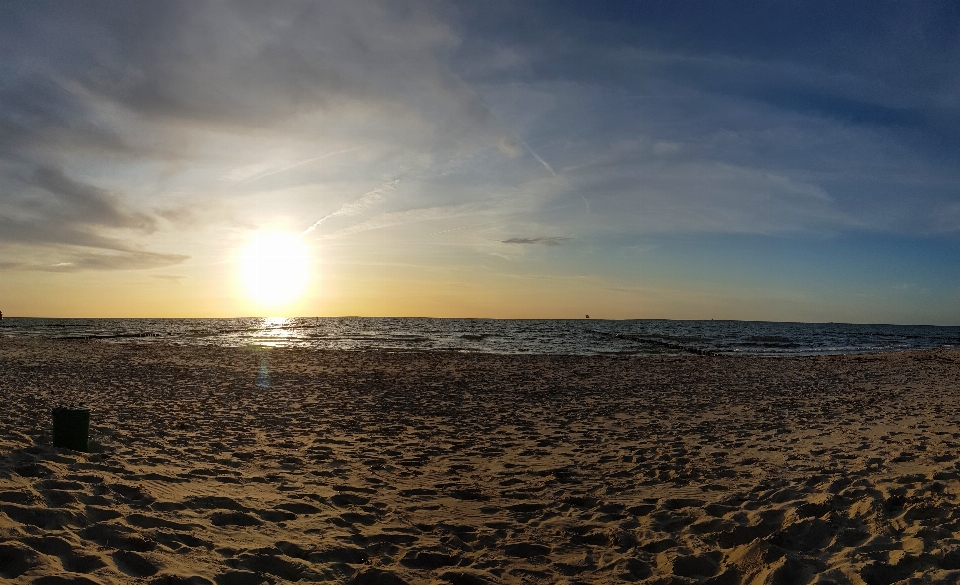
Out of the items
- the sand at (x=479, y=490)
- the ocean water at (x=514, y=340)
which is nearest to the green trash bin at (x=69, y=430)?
the sand at (x=479, y=490)

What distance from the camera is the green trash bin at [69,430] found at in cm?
757

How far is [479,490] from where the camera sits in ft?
23.5

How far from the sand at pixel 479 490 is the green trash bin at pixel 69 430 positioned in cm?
21

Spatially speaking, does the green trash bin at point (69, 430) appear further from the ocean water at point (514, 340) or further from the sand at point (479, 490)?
the ocean water at point (514, 340)

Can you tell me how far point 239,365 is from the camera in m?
23.2

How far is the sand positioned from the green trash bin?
0.69 feet

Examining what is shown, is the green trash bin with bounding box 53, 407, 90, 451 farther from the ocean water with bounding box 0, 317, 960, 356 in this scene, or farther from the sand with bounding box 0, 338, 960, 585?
the ocean water with bounding box 0, 317, 960, 356

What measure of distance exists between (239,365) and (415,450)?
54.8ft

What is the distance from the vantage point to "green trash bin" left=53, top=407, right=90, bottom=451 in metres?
7.57

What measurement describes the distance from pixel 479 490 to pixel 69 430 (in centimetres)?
582

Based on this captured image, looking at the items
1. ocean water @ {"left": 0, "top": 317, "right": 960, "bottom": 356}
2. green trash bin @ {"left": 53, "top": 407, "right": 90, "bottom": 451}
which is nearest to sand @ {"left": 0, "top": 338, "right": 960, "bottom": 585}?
green trash bin @ {"left": 53, "top": 407, "right": 90, "bottom": 451}

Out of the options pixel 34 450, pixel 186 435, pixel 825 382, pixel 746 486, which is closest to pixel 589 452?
pixel 746 486

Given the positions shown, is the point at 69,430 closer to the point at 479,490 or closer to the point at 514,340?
the point at 479,490

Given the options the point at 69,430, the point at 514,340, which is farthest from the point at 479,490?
the point at 514,340
